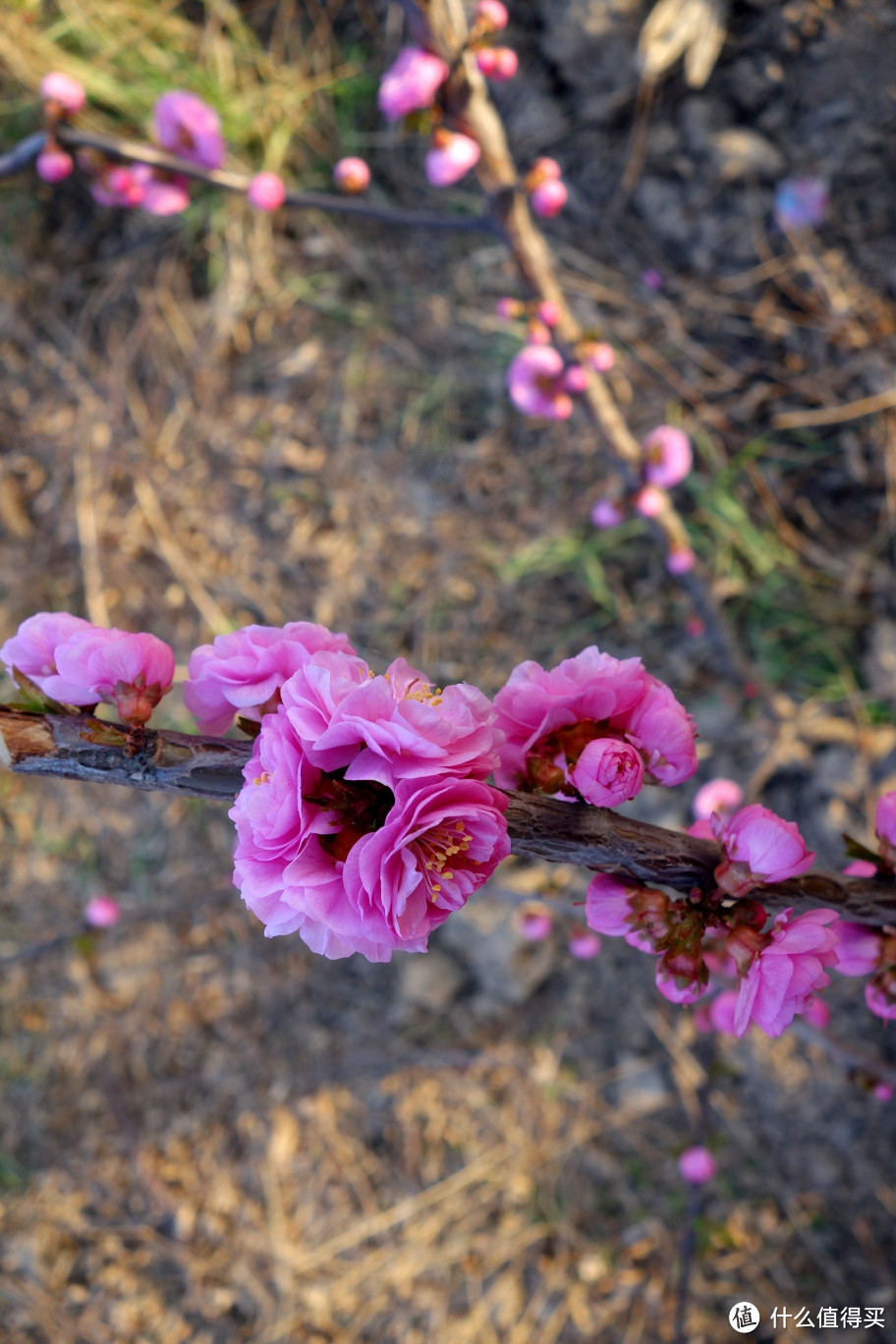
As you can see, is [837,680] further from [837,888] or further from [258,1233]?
[258,1233]

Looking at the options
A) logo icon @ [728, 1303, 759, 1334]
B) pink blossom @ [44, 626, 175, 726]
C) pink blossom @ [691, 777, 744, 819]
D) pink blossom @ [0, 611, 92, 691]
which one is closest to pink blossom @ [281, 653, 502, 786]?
pink blossom @ [44, 626, 175, 726]

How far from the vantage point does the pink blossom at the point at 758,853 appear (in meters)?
1.04

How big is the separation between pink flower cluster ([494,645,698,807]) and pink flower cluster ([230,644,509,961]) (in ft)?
0.44

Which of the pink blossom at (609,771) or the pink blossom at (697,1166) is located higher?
the pink blossom at (609,771)

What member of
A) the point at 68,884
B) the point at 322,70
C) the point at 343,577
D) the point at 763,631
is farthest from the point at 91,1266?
the point at 322,70

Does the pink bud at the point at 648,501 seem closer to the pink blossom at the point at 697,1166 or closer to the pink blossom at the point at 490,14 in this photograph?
the pink blossom at the point at 490,14

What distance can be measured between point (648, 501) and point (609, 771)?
145 cm

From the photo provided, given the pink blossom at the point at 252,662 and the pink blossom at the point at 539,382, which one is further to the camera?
the pink blossom at the point at 539,382

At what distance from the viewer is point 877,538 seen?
268 centimetres

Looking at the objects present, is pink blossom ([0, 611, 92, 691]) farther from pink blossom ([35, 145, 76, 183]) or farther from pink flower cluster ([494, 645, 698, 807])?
pink blossom ([35, 145, 76, 183])

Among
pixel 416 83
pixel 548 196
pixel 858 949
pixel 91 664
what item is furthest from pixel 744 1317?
pixel 416 83

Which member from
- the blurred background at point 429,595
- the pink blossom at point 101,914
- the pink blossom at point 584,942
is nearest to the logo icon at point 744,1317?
the blurred background at point 429,595

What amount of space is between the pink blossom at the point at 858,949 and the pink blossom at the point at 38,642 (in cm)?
115

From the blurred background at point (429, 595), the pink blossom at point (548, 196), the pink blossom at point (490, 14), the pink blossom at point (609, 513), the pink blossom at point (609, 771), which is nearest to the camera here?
the pink blossom at point (609, 771)
